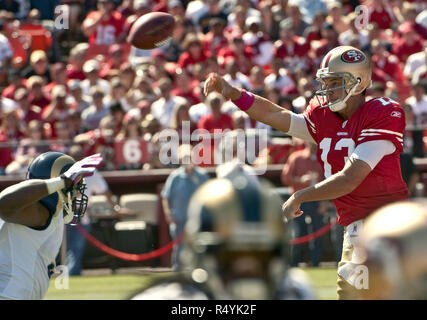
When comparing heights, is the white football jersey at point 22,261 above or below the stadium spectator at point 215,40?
below

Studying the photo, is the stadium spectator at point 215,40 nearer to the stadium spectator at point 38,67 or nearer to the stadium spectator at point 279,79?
the stadium spectator at point 279,79

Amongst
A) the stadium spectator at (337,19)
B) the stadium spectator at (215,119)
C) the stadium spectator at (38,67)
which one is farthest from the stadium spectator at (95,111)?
the stadium spectator at (337,19)

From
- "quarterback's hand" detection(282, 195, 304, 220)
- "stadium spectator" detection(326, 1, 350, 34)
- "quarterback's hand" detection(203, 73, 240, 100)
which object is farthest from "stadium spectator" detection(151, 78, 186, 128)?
"quarterback's hand" detection(282, 195, 304, 220)

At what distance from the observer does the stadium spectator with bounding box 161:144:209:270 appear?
33.3ft

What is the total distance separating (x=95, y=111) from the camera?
1174 cm

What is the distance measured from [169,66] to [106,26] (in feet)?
5.11

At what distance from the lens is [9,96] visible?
12.5 metres

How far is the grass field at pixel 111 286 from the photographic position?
8.80 m

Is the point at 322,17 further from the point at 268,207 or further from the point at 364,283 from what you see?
the point at 268,207

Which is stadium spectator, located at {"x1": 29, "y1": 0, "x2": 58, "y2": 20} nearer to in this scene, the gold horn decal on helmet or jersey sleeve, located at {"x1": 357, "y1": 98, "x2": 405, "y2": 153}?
the gold horn decal on helmet

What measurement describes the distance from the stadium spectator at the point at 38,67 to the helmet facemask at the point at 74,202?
8.33 meters

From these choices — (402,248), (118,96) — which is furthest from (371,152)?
(118,96)
